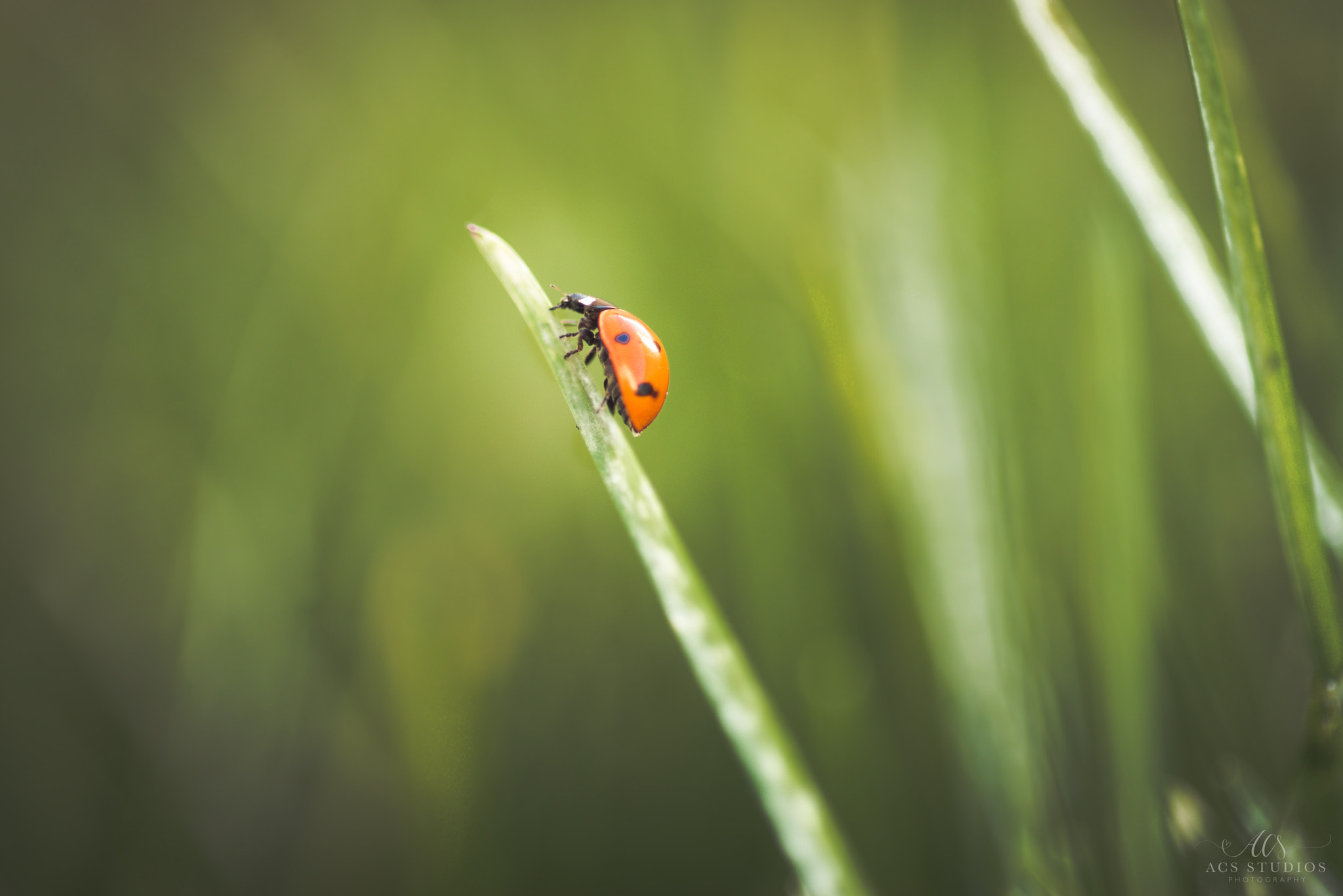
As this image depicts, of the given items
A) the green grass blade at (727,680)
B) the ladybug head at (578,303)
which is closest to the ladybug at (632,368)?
the ladybug head at (578,303)

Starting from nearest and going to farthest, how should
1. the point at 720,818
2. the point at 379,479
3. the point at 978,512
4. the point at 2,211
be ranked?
the point at 978,512 < the point at 720,818 < the point at 379,479 < the point at 2,211

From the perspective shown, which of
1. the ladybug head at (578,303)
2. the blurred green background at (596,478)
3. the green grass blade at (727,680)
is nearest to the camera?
the green grass blade at (727,680)

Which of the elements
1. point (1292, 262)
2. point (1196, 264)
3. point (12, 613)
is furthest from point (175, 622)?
point (1292, 262)

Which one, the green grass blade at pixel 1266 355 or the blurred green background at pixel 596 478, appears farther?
the blurred green background at pixel 596 478

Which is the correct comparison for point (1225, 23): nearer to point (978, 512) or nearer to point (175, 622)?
point (978, 512)

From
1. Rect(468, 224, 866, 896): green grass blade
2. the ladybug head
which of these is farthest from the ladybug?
Rect(468, 224, 866, 896): green grass blade

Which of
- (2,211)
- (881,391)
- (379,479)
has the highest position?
(2,211)

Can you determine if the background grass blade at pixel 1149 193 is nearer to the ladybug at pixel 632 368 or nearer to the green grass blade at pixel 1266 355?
the green grass blade at pixel 1266 355
